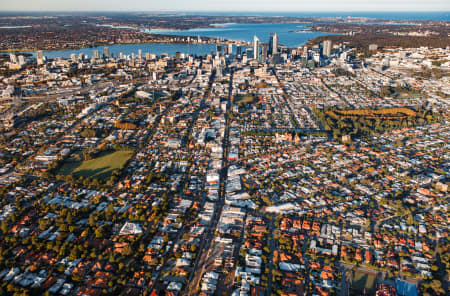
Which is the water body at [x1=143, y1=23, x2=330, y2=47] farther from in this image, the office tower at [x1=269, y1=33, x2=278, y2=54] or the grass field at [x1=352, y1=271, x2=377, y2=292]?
the grass field at [x1=352, y1=271, x2=377, y2=292]

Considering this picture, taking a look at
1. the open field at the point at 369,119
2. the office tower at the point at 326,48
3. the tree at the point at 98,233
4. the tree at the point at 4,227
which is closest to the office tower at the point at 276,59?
the office tower at the point at 326,48

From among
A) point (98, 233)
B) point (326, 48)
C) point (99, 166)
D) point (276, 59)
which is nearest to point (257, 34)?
point (326, 48)

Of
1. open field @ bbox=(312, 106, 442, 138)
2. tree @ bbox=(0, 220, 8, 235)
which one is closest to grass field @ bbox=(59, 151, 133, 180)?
tree @ bbox=(0, 220, 8, 235)

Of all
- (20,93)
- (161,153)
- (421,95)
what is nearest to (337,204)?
(161,153)

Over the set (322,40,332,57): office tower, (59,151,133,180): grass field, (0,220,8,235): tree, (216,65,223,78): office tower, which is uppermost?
(322,40,332,57): office tower

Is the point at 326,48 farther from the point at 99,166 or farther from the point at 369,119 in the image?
the point at 99,166

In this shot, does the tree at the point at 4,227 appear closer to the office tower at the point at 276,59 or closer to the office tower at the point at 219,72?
the office tower at the point at 219,72

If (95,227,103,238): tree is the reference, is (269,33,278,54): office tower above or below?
above
